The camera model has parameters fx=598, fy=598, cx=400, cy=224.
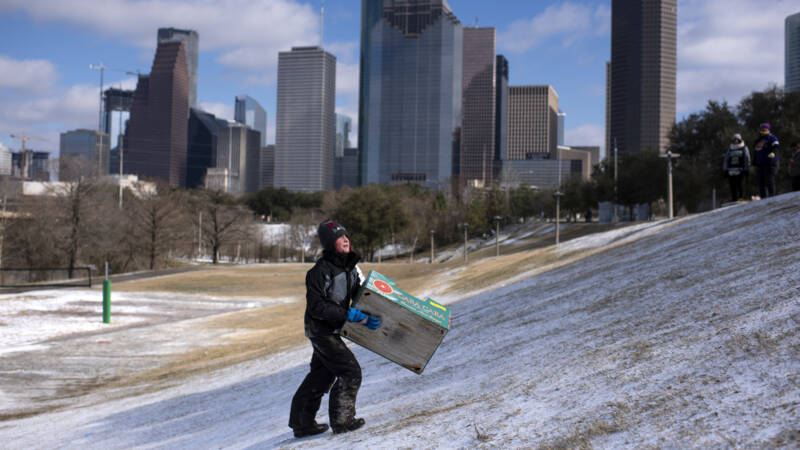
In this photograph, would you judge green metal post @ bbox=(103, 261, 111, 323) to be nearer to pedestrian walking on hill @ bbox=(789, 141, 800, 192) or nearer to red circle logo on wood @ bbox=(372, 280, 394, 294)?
red circle logo on wood @ bbox=(372, 280, 394, 294)

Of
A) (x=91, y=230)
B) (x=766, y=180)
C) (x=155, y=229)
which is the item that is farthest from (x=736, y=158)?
(x=155, y=229)

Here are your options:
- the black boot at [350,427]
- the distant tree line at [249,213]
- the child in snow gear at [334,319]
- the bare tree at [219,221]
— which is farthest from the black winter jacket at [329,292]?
the bare tree at [219,221]

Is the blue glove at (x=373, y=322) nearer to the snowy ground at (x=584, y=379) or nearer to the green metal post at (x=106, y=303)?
the snowy ground at (x=584, y=379)

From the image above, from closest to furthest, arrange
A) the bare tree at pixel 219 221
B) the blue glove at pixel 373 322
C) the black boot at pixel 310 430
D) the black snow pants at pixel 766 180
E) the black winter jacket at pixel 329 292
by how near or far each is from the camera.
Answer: the black winter jacket at pixel 329 292
the blue glove at pixel 373 322
the black boot at pixel 310 430
the black snow pants at pixel 766 180
the bare tree at pixel 219 221

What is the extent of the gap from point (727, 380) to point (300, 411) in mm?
4319

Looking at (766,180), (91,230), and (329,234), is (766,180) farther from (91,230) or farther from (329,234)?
(91,230)

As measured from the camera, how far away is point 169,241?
70.9 meters

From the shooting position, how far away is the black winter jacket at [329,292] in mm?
6188

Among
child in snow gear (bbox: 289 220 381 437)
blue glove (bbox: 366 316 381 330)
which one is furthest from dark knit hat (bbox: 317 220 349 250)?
blue glove (bbox: 366 316 381 330)

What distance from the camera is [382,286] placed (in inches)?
254

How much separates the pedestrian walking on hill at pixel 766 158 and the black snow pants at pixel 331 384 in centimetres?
1635

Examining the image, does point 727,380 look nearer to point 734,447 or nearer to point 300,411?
point 734,447

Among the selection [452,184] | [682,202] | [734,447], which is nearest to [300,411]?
[734,447]

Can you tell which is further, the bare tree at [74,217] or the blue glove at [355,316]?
the bare tree at [74,217]
